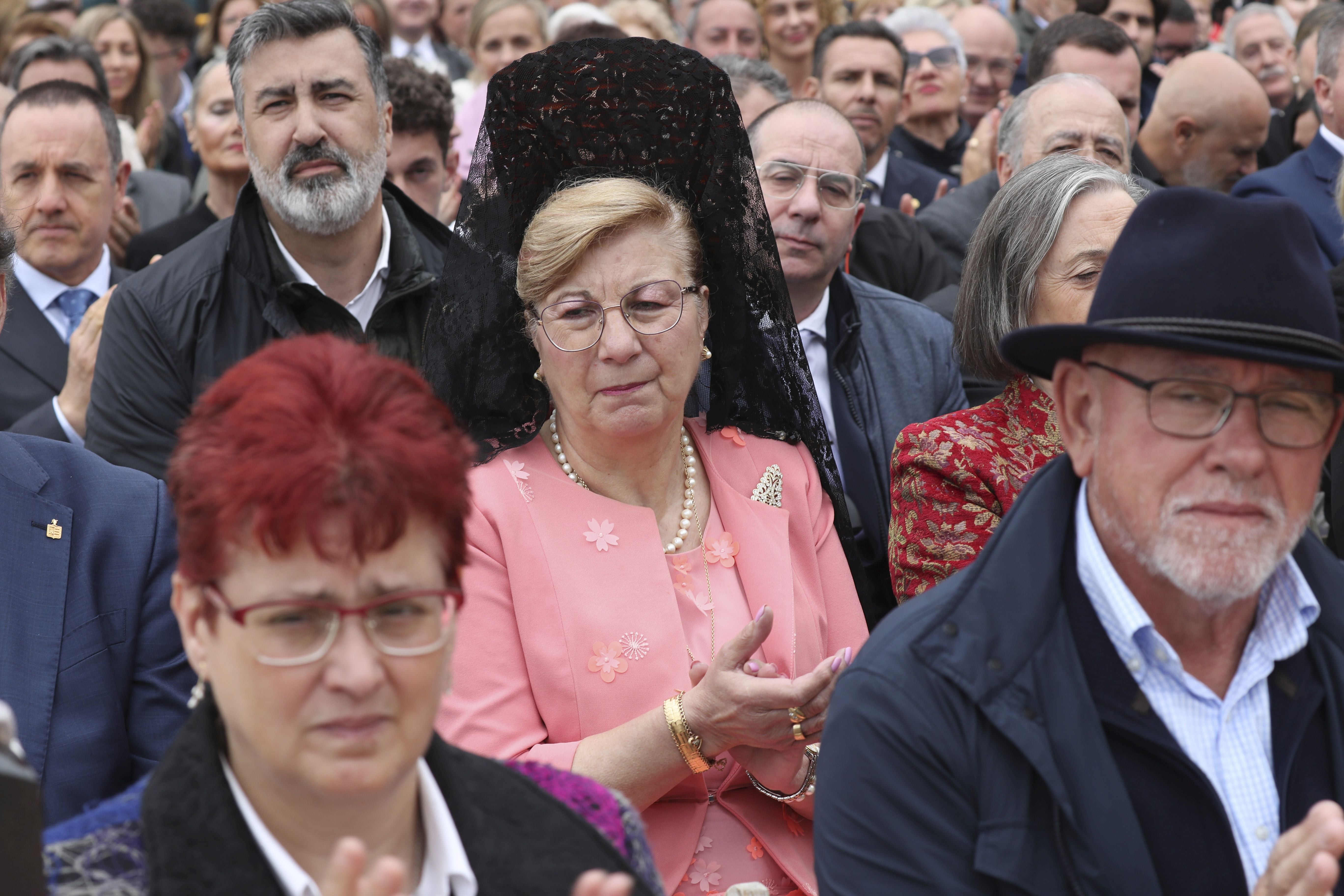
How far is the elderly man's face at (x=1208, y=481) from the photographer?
2.13m

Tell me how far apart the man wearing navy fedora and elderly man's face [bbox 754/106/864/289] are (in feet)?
7.80

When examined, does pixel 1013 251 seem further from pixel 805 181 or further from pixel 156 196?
pixel 156 196

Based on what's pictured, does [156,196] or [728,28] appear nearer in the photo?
[156,196]

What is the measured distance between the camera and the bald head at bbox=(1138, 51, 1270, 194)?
708 cm

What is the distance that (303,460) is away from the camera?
1700 mm

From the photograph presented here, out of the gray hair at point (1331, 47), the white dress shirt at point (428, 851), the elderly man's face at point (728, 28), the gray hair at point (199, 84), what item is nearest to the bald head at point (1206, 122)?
the gray hair at point (1331, 47)

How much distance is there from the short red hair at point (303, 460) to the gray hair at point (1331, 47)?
549 cm

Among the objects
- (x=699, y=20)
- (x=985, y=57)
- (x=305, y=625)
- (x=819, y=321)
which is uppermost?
(x=699, y=20)

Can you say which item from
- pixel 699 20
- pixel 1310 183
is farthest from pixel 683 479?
pixel 699 20

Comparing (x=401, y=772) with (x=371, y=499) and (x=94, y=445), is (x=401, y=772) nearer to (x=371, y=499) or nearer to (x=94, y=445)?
(x=371, y=499)

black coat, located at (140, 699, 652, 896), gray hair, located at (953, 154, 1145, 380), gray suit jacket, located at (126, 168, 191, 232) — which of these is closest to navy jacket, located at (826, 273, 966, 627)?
gray hair, located at (953, 154, 1145, 380)

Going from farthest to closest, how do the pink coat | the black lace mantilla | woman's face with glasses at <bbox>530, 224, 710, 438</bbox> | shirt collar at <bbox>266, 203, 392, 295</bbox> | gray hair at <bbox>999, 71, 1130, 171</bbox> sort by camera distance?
gray hair at <bbox>999, 71, 1130, 171</bbox>
shirt collar at <bbox>266, 203, 392, 295</bbox>
the black lace mantilla
woman's face with glasses at <bbox>530, 224, 710, 438</bbox>
the pink coat

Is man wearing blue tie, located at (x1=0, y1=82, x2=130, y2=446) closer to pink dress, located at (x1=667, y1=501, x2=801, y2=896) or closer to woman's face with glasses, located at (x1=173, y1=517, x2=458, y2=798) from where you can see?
pink dress, located at (x1=667, y1=501, x2=801, y2=896)

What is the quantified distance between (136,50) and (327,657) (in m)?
7.54
